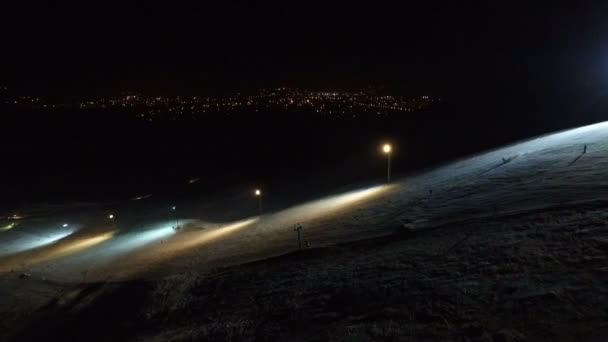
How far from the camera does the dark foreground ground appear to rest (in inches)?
206

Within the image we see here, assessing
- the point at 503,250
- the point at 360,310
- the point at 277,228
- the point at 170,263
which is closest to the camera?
the point at 360,310

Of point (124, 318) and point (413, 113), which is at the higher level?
point (413, 113)

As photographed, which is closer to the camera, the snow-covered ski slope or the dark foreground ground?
the dark foreground ground

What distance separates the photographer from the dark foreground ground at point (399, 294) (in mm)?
5238

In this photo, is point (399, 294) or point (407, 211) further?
point (407, 211)

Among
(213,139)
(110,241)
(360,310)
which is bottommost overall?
(110,241)

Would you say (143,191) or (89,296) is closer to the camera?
(89,296)

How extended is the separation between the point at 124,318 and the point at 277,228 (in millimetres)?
8919

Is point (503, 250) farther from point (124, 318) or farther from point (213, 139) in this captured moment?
point (213, 139)

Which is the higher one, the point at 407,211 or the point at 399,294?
the point at 407,211

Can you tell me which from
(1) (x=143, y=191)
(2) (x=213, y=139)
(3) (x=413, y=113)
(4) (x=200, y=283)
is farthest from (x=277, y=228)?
(3) (x=413, y=113)

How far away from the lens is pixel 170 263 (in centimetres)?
1636

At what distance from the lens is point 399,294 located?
22.7 ft

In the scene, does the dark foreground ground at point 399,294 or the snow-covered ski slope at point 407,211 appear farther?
the snow-covered ski slope at point 407,211
